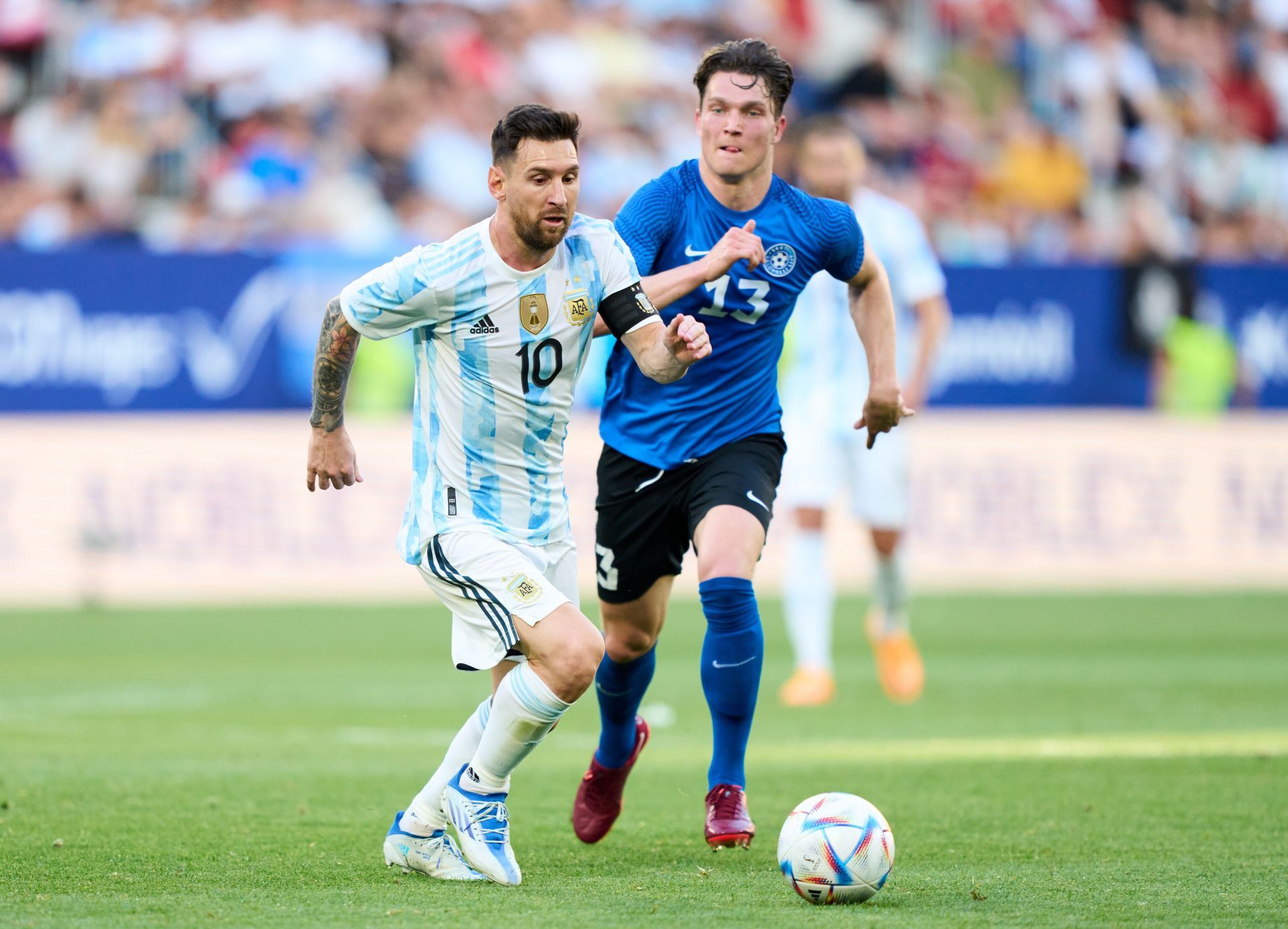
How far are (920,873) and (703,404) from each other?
169 cm

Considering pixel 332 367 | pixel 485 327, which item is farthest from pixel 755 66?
pixel 332 367

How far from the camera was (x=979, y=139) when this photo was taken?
19781mm

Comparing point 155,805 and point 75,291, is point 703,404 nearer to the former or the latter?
point 155,805

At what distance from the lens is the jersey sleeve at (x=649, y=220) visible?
19.2 ft

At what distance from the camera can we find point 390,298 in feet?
16.6

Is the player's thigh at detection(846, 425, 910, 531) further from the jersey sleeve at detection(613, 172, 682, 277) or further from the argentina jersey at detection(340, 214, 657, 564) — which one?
the argentina jersey at detection(340, 214, 657, 564)

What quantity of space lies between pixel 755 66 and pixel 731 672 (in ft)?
6.28

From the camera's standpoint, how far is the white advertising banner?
14.1m

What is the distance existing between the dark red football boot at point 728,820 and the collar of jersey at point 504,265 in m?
1.70

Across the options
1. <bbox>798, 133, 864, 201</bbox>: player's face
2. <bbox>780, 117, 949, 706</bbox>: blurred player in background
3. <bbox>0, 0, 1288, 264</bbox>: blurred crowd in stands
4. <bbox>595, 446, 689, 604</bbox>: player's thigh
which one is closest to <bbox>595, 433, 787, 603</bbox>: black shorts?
<bbox>595, 446, 689, 604</bbox>: player's thigh

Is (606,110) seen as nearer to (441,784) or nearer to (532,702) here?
(441,784)

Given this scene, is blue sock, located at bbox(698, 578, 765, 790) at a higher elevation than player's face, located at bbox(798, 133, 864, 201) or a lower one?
lower

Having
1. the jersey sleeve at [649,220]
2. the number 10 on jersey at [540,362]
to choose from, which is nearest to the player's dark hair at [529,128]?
the number 10 on jersey at [540,362]


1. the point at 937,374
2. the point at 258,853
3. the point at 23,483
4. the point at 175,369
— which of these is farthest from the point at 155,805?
the point at 937,374
